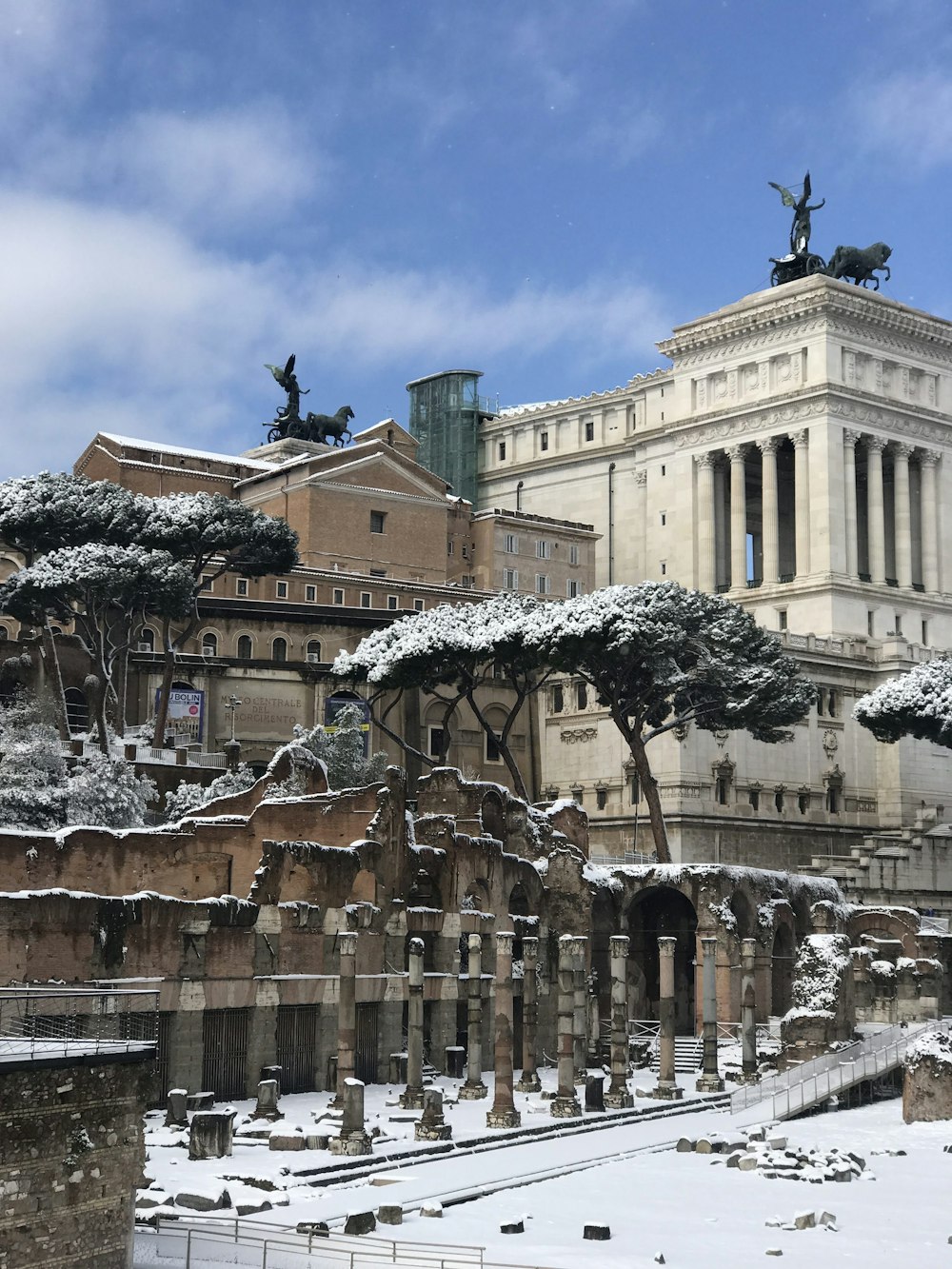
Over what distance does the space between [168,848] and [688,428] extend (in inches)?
2287

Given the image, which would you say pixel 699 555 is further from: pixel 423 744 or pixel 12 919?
pixel 12 919

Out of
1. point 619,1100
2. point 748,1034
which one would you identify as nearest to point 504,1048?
point 619,1100

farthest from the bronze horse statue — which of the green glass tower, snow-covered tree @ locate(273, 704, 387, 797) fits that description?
snow-covered tree @ locate(273, 704, 387, 797)

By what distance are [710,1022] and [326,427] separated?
56.8 m

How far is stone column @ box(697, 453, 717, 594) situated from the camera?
Answer: 97688 millimetres

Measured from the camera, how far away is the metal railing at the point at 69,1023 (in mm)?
25938

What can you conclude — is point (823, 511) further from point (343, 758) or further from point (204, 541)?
point (343, 758)

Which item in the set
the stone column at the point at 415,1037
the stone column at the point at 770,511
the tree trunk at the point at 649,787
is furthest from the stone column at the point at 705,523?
the stone column at the point at 415,1037

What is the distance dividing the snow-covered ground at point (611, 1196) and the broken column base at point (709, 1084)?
6626 millimetres

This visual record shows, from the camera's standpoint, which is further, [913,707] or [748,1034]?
[913,707]

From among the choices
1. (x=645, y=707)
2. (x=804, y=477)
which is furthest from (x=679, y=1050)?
(x=804, y=477)

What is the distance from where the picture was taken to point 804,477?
9288 centimetres

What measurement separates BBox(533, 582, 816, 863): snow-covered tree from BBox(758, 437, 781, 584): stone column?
27.9m

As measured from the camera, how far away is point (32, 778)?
51.6 metres
